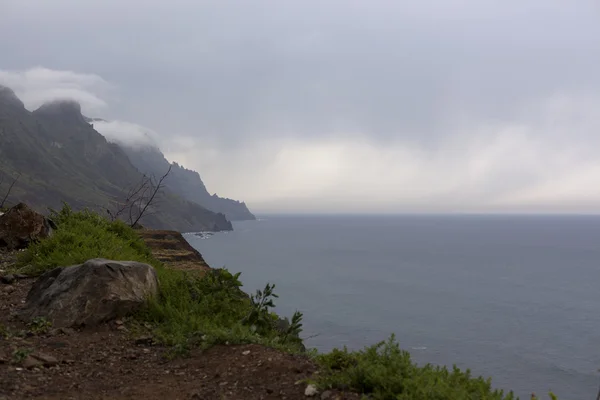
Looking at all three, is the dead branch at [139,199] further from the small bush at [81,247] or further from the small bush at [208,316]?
the small bush at [208,316]

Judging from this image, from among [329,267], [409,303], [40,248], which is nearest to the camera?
[40,248]

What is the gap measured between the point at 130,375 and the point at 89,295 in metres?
2.42

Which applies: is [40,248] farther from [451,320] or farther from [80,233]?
[451,320]

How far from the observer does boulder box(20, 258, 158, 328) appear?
7480mm

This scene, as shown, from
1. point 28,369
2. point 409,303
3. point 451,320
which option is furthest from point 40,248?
point 409,303

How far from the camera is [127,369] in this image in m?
6.00

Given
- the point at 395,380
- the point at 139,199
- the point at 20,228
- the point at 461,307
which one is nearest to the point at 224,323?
the point at 395,380

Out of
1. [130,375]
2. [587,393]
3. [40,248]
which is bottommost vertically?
[587,393]

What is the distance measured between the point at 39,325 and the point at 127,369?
2.37m

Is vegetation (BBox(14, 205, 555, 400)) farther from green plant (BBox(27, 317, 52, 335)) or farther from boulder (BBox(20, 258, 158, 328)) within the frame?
boulder (BBox(20, 258, 158, 328))

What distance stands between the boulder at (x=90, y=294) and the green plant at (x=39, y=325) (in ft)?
0.32

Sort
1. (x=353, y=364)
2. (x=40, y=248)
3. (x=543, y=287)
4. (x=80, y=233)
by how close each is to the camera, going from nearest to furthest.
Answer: (x=353, y=364) < (x=40, y=248) < (x=80, y=233) < (x=543, y=287)

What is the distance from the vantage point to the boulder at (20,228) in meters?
13.0

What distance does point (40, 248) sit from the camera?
11.0 metres
